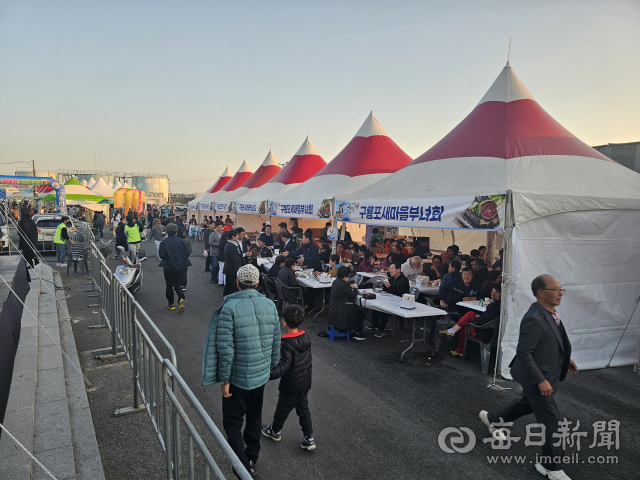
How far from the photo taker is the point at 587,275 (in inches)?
231

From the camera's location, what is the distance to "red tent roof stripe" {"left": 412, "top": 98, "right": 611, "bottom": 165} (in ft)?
23.3

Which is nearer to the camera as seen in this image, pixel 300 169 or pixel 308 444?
pixel 308 444

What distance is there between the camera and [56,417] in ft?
12.7

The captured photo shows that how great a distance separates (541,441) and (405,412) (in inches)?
55.3

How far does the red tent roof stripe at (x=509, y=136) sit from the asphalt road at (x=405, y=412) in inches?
149

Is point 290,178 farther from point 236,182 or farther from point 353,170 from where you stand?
point 236,182

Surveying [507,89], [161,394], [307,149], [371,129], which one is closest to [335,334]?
[161,394]

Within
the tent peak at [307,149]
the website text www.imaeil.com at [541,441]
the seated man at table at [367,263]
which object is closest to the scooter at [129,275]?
the seated man at table at [367,263]

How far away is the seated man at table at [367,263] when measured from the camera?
10.1 meters

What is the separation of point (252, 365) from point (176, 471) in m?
0.84

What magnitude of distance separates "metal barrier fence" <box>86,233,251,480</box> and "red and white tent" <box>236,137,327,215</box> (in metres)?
10.8

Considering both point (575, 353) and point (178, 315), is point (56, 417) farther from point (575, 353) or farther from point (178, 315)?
point (575, 353)

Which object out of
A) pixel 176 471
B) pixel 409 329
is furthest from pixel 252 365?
pixel 409 329

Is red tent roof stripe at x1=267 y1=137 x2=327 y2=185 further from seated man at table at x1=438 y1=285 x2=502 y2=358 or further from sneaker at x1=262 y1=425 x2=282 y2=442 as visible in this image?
sneaker at x1=262 y1=425 x2=282 y2=442
